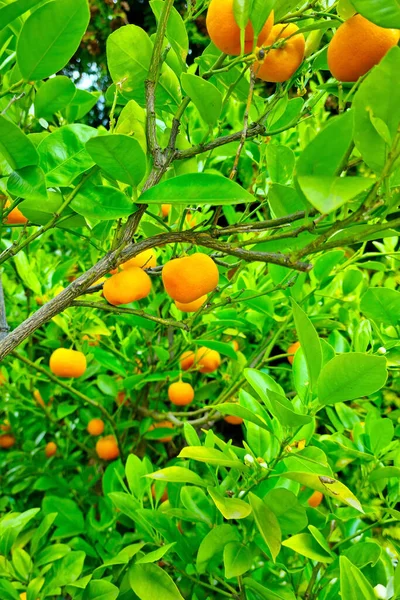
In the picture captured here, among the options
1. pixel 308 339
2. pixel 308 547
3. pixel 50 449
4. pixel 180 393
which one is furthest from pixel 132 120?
pixel 50 449

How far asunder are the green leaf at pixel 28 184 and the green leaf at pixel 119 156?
50 mm

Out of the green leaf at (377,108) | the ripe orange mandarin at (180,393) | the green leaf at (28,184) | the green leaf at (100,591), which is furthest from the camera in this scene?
the ripe orange mandarin at (180,393)

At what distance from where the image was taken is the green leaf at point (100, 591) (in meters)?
0.67

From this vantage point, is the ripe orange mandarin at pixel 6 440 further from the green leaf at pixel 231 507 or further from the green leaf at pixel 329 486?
the green leaf at pixel 329 486

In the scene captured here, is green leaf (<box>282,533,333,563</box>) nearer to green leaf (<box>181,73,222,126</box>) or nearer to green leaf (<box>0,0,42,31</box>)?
green leaf (<box>181,73,222,126</box>)

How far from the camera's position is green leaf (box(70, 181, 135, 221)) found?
1.58 ft

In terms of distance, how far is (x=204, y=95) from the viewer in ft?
1.57

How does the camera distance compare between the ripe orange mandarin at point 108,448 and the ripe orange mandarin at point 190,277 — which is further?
the ripe orange mandarin at point 108,448

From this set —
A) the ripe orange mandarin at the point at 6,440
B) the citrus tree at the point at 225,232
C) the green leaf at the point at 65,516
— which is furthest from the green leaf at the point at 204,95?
the ripe orange mandarin at the point at 6,440

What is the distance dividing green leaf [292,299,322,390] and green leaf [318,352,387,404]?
1 cm

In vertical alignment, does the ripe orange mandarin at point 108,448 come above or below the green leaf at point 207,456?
below

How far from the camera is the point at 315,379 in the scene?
0.51 m

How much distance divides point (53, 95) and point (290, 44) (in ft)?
0.78

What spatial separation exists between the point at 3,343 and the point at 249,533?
352 millimetres
